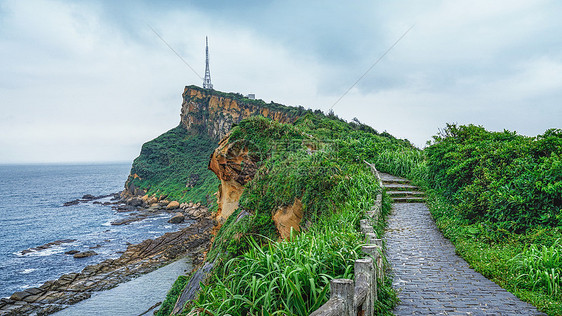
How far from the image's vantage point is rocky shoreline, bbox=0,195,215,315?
62.6 feet

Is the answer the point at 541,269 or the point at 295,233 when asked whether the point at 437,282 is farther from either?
the point at 295,233

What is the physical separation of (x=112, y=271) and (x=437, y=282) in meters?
25.1

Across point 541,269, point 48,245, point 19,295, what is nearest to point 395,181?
point 541,269

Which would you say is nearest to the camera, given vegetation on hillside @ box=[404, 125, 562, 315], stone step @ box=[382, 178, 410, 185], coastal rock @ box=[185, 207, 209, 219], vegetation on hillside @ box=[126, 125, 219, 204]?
vegetation on hillside @ box=[404, 125, 562, 315]

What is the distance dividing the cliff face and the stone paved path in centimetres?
5431

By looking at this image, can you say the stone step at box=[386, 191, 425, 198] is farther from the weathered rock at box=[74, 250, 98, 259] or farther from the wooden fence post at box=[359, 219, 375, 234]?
the weathered rock at box=[74, 250, 98, 259]

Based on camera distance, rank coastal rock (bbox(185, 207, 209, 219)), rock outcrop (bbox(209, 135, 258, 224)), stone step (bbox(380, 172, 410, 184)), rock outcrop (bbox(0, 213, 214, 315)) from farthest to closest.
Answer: coastal rock (bbox(185, 207, 209, 219)) < rock outcrop (bbox(0, 213, 214, 315)) < rock outcrop (bbox(209, 135, 258, 224)) < stone step (bbox(380, 172, 410, 184))

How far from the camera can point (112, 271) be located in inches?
958

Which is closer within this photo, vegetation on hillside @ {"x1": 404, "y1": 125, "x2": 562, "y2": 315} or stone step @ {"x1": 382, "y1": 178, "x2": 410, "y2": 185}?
vegetation on hillside @ {"x1": 404, "y1": 125, "x2": 562, "y2": 315}

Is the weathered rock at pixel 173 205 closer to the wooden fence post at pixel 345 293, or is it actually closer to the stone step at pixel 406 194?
the stone step at pixel 406 194

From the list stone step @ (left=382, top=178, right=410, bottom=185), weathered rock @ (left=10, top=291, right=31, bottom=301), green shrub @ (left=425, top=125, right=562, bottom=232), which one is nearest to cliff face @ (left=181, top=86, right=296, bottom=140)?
weathered rock @ (left=10, top=291, right=31, bottom=301)

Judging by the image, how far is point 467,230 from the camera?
7.69 meters

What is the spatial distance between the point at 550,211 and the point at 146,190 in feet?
209

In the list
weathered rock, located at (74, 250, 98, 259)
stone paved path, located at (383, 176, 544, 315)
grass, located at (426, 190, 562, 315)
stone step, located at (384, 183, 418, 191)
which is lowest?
weathered rock, located at (74, 250, 98, 259)
